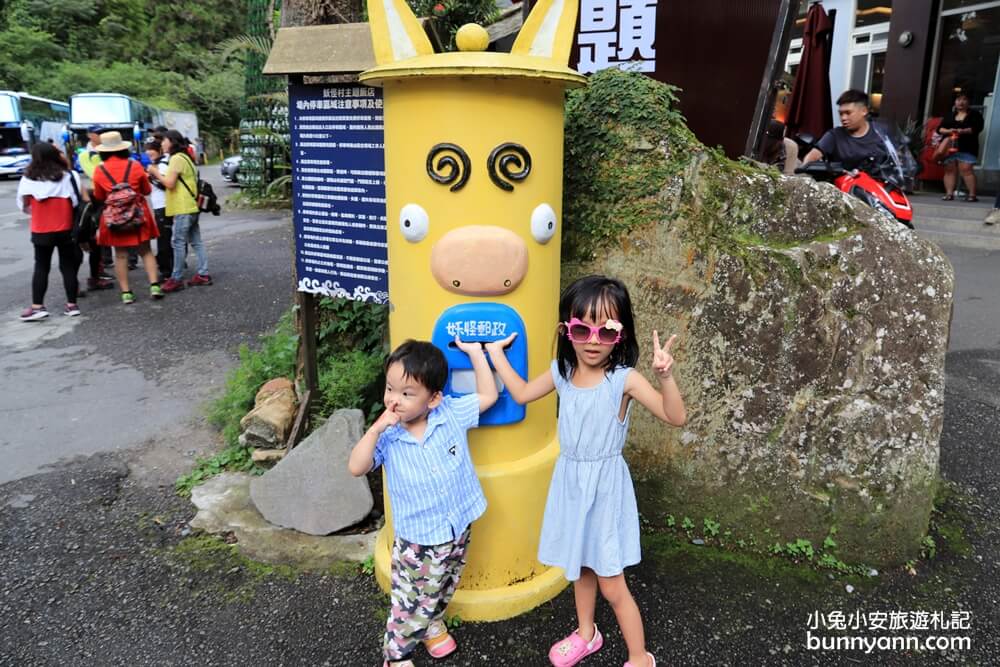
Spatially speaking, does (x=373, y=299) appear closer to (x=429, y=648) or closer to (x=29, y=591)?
(x=429, y=648)

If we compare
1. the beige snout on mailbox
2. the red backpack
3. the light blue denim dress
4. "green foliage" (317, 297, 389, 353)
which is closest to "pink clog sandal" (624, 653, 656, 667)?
the light blue denim dress

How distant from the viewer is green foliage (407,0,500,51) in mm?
8945

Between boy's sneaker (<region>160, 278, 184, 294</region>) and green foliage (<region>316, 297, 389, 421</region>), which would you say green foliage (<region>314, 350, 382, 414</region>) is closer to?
green foliage (<region>316, 297, 389, 421</region>)

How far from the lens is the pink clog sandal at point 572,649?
8.27 feet

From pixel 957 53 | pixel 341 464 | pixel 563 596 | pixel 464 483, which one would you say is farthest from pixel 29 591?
pixel 957 53

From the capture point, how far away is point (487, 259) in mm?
2520

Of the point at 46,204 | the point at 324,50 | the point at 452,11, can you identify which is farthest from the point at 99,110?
the point at 324,50

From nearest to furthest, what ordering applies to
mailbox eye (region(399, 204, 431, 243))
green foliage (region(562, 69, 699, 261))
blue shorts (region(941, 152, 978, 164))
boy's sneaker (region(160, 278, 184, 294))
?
mailbox eye (region(399, 204, 431, 243)) → green foliage (region(562, 69, 699, 261)) → boy's sneaker (region(160, 278, 184, 294)) → blue shorts (region(941, 152, 978, 164))

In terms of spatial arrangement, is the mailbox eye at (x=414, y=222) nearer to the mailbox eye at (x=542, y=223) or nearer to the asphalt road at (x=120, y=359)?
the mailbox eye at (x=542, y=223)

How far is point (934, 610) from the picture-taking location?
2814 mm

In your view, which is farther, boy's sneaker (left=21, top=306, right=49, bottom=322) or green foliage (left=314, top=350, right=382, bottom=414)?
boy's sneaker (left=21, top=306, right=49, bottom=322)

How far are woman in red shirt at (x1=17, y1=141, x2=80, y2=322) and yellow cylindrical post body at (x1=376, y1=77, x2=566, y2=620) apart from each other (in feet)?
18.0

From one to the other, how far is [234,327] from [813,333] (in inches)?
212

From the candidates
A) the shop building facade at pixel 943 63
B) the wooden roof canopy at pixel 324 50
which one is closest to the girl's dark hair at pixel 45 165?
the wooden roof canopy at pixel 324 50
